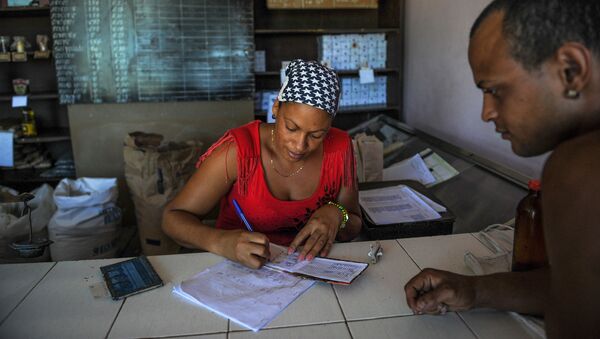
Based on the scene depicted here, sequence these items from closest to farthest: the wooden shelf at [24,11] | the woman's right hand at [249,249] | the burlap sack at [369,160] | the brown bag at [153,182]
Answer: the woman's right hand at [249,249]
the burlap sack at [369,160]
the brown bag at [153,182]
the wooden shelf at [24,11]

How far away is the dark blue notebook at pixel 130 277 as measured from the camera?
1158 millimetres

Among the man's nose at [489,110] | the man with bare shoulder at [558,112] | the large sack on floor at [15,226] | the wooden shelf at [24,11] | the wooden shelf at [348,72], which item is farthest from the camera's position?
the wooden shelf at [348,72]

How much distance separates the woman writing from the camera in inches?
57.8

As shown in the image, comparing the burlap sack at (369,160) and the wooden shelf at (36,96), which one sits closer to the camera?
the burlap sack at (369,160)

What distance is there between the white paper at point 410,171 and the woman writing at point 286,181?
1.21 metres

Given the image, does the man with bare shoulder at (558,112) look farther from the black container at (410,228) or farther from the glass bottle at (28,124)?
the glass bottle at (28,124)

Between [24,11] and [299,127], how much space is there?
343 centimetres

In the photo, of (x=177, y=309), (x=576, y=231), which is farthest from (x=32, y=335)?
(x=576, y=231)

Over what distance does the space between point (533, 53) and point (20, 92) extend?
4212mm

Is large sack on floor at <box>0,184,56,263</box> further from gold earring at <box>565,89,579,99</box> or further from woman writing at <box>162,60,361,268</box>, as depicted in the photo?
gold earring at <box>565,89,579,99</box>

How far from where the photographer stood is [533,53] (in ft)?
2.38

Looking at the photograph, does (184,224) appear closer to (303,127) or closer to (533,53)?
(303,127)

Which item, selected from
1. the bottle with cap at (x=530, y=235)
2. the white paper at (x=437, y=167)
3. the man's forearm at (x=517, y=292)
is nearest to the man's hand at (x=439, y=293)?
the man's forearm at (x=517, y=292)

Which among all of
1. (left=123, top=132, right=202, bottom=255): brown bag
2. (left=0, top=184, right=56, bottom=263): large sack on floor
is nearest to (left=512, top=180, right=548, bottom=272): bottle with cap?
(left=0, top=184, right=56, bottom=263): large sack on floor
